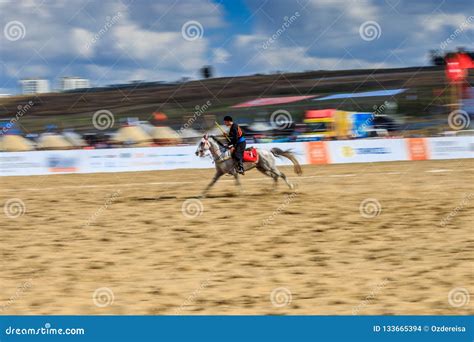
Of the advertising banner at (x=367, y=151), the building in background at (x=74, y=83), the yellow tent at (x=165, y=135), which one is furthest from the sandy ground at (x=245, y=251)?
the building in background at (x=74, y=83)

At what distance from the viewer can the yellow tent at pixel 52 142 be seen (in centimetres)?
3400

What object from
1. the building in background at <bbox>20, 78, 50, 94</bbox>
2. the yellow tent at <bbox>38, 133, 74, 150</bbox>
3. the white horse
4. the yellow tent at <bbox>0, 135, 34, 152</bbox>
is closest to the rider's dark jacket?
the white horse

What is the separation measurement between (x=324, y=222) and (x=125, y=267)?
179 inches

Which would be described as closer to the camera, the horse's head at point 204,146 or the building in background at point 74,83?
the horse's head at point 204,146

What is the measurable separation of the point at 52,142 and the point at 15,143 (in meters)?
1.86

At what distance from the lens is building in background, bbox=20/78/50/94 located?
3919cm

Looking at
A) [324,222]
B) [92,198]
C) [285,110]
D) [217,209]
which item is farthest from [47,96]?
[324,222]

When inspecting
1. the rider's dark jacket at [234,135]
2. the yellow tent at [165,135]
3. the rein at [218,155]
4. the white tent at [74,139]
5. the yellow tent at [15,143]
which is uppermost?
the yellow tent at [165,135]

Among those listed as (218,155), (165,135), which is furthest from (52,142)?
(218,155)

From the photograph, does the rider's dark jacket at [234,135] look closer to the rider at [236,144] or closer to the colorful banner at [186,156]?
the rider at [236,144]

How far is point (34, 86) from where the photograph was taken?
4038 centimetres

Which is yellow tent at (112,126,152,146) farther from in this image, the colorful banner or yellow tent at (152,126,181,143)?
the colorful banner

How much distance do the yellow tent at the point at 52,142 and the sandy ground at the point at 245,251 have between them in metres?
15.6

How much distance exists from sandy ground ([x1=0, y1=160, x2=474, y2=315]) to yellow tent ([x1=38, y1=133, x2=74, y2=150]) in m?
15.6
